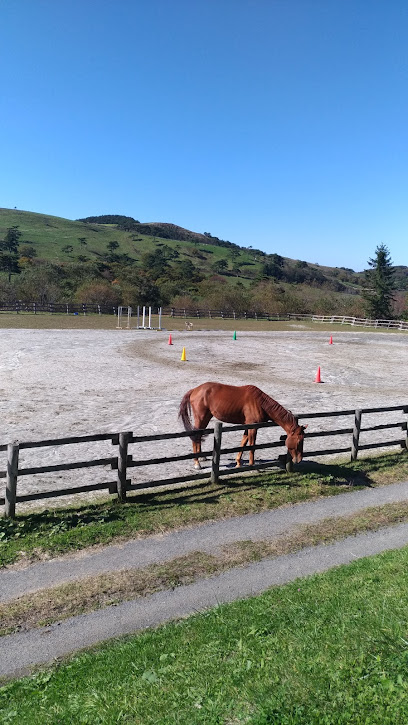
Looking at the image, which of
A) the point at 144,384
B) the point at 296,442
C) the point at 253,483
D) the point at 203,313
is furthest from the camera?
the point at 203,313

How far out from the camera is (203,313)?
71688mm

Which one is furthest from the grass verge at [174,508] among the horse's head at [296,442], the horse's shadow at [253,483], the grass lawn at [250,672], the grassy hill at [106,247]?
the grassy hill at [106,247]

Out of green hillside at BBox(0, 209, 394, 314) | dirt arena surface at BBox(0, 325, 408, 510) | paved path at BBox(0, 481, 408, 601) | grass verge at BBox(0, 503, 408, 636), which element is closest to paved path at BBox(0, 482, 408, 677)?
paved path at BBox(0, 481, 408, 601)

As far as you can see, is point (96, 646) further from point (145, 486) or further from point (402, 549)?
point (402, 549)

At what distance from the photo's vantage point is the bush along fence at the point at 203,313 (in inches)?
2380

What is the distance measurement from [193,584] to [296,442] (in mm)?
4605

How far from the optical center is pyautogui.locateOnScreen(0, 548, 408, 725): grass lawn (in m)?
3.62

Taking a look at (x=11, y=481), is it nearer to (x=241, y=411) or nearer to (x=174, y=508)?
(x=174, y=508)

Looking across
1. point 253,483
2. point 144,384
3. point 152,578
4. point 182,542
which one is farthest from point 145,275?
point 152,578

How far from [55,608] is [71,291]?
7251 centimetres

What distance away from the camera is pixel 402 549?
723 centimetres

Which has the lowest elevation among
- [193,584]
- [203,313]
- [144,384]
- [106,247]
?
[193,584]

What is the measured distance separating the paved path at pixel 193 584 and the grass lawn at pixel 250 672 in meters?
0.31

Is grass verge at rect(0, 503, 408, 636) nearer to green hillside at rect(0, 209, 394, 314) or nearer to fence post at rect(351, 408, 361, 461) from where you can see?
fence post at rect(351, 408, 361, 461)
